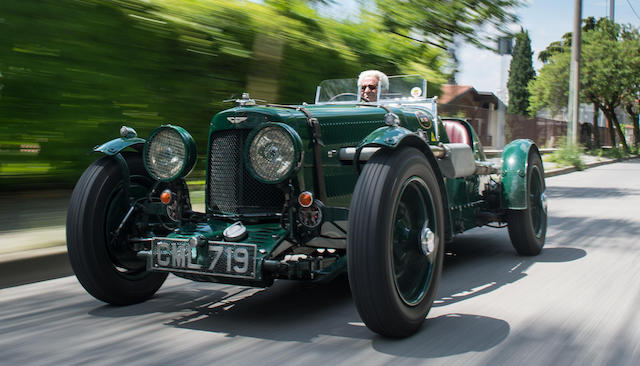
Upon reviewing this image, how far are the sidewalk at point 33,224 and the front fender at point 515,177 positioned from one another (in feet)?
2.39

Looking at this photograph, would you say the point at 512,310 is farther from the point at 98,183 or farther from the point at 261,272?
the point at 98,183

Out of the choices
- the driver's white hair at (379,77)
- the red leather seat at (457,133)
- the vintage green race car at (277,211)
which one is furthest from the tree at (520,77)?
the vintage green race car at (277,211)

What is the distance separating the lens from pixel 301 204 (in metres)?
3.79

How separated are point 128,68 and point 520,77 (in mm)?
67706

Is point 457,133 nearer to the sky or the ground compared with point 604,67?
nearer to the ground

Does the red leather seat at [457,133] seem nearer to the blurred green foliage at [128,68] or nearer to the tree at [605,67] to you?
the blurred green foliage at [128,68]

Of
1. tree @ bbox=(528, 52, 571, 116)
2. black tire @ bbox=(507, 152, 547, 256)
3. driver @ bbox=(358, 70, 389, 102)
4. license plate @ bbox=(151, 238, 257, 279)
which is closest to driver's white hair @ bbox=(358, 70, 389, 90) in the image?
driver @ bbox=(358, 70, 389, 102)

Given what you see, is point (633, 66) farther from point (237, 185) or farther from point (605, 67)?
point (237, 185)

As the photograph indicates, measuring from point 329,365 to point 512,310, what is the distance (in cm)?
156

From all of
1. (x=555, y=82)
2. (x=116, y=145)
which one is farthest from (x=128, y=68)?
(x=555, y=82)

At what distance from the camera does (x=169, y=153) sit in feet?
13.4

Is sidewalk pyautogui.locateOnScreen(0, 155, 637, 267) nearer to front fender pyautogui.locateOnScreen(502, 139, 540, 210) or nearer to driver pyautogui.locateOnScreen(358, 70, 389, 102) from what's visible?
front fender pyautogui.locateOnScreen(502, 139, 540, 210)

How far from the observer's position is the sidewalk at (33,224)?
524cm

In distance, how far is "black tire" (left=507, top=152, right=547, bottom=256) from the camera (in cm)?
583
